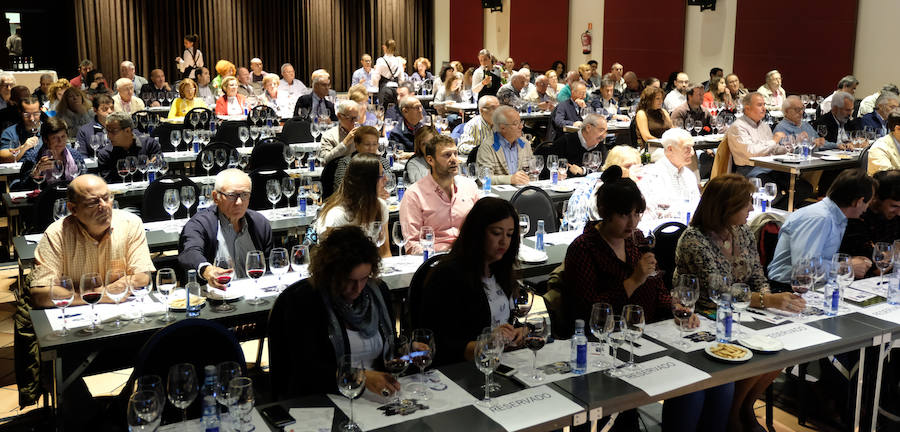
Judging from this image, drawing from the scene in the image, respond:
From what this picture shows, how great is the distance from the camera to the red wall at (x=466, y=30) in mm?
21188

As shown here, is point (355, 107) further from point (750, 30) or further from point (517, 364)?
point (750, 30)

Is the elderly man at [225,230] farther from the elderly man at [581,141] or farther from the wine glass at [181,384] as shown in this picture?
the elderly man at [581,141]

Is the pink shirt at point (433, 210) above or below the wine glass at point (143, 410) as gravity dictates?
above

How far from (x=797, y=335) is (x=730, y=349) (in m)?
0.40

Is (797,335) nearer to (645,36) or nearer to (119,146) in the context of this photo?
(119,146)

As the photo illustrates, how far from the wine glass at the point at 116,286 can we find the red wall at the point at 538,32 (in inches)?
632

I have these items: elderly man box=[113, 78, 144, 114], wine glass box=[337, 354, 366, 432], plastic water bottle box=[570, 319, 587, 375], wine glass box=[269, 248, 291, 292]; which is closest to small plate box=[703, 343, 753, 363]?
plastic water bottle box=[570, 319, 587, 375]

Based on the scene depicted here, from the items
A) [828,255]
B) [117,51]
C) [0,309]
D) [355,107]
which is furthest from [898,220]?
[117,51]

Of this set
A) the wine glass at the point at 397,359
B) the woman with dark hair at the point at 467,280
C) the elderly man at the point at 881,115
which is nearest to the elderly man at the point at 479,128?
the elderly man at the point at 881,115

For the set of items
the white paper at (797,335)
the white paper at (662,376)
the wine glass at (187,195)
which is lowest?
the white paper at (662,376)

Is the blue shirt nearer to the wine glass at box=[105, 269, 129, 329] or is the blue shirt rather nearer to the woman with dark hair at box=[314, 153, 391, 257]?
the woman with dark hair at box=[314, 153, 391, 257]

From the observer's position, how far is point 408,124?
28.3ft

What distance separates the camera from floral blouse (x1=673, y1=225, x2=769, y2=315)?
13.3 feet

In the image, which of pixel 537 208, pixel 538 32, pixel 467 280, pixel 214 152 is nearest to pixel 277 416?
pixel 467 280
